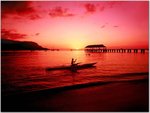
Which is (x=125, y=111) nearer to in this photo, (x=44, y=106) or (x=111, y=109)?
(x=111, y=109)

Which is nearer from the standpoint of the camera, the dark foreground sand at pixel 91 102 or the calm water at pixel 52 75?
the dark foreground sand at pixel 91 102

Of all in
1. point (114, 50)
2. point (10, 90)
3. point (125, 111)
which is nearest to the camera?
point (125, 111)

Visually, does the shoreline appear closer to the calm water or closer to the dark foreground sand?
the dark foreground sand

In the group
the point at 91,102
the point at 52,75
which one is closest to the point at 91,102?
the point at 91,102

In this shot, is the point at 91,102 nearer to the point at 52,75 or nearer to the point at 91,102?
the point at 91,102

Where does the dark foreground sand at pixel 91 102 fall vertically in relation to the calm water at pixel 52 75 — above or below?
above

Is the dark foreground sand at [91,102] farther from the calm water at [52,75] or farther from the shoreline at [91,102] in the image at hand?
the calm water at [52,75]

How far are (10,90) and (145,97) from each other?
19.1ft

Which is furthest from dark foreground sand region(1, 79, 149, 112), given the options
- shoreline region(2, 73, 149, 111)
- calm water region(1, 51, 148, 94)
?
calm water region(1, 51, 148, 94)

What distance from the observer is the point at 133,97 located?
650 centimetres

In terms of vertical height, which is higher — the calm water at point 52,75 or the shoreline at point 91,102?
the shoreline at point 91,102

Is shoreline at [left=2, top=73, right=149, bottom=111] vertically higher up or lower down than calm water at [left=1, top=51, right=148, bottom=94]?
higher up

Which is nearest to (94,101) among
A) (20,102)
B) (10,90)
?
(20,102)

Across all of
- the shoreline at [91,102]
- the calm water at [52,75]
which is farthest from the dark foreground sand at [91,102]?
the calm water at [52,75]
